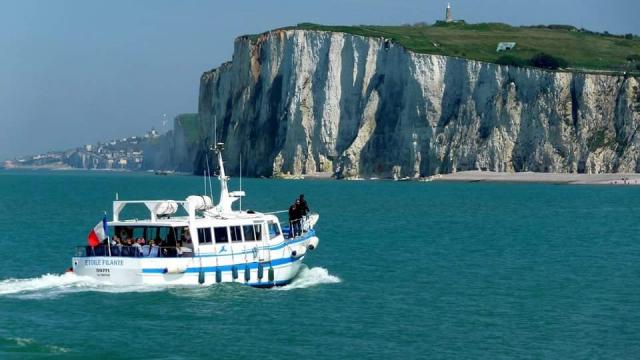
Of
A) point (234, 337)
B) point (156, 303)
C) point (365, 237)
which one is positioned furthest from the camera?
point (365, 237)

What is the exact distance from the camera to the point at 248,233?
37.0 metres

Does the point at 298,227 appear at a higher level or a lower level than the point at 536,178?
higher

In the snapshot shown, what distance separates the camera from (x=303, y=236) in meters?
39.2

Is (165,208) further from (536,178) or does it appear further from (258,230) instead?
(536,178)

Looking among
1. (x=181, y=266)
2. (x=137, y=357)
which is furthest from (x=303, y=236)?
(x=137, y=357)

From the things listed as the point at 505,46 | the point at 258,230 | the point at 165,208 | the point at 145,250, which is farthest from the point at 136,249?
the point at 505,46

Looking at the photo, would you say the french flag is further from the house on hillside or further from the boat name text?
the house on hillside

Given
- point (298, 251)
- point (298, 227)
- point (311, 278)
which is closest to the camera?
point (298, 251)

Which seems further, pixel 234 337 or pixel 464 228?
pixel 464 228

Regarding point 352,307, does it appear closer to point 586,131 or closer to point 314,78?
point 586,131

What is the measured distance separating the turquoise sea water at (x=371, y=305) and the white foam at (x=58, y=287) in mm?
60

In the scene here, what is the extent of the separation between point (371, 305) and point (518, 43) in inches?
4984

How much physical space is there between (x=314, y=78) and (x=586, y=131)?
124 ft

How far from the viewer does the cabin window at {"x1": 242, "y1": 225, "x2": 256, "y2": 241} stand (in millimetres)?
36875
